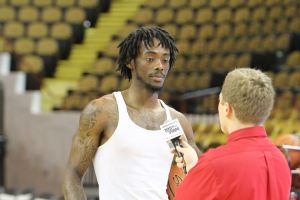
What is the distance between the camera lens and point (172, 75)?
513 inches

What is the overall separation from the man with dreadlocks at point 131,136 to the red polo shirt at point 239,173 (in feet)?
3.06

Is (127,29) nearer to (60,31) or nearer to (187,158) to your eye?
(60,31)

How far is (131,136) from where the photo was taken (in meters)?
3.63

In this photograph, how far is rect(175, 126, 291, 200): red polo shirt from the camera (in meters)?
2.61

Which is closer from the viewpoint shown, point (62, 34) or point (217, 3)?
point (62, 34)

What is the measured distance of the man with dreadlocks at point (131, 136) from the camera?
143 inches

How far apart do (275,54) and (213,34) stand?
1325 mm

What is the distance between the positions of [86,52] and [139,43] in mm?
11322

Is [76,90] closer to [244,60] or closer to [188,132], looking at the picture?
[244,60]

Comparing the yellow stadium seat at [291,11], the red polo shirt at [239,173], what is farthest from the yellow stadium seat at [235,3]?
the red polo shirt at [239,173]

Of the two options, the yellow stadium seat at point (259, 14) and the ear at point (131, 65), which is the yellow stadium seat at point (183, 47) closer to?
the yellow stadium seat at point (259, 14)

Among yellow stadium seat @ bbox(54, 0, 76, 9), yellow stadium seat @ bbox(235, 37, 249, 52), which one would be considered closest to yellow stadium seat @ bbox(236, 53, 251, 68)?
yellow stadium seat @ bbox(235, 37, 249, 52)

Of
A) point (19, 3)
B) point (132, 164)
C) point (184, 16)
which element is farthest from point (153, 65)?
point (19, 3)

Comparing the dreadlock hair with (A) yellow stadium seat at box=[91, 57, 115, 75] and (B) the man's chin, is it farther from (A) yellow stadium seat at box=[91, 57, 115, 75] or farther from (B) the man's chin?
(A) yellow stadium seat at box=[91, 57, 115, 75]
